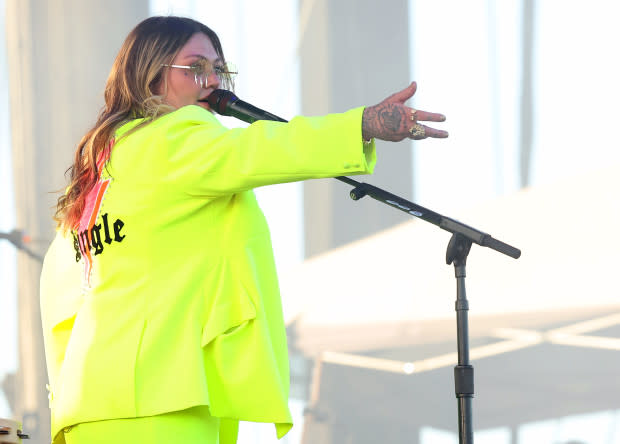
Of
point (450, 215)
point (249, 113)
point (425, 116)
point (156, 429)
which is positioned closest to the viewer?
point (425, 116)

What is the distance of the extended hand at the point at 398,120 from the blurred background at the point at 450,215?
67.0 inches

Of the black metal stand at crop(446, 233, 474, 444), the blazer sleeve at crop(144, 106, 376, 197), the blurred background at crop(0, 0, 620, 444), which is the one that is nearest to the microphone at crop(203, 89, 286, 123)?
the blazer sleeve at crop(144, 106, 376, 197)

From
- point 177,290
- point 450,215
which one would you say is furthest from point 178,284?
point 450,215

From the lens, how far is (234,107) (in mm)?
1370

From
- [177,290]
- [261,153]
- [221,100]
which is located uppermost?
[221,100]

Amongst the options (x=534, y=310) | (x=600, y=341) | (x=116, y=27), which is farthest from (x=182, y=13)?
(x=600, y=341)

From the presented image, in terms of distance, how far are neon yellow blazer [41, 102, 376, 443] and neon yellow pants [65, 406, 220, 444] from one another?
0.02m

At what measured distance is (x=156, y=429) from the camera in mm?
1200

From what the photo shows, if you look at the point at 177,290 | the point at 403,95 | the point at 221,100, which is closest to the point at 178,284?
the point at 177,290

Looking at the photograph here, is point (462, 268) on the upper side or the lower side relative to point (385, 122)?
lower

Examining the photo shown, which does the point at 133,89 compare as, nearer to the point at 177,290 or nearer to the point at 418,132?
the point at 177,290

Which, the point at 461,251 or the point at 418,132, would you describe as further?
the point at 461,251

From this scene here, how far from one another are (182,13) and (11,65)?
0.72m

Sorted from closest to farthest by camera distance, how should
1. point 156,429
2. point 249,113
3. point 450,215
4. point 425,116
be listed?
1. point 425,116
2. point 156,429
3. point 249,113
4. point 450,215
